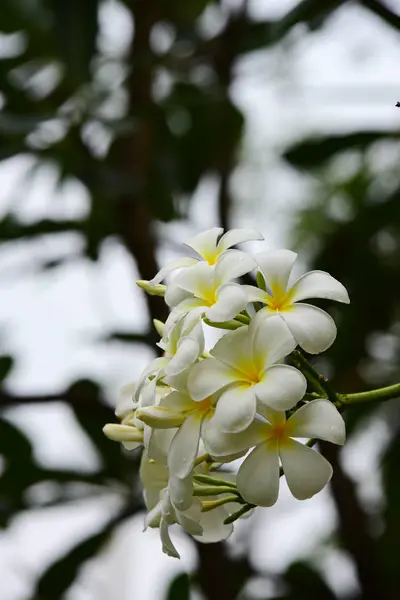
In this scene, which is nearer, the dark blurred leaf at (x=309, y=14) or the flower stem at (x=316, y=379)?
the flower stem at (x=316, y=379)

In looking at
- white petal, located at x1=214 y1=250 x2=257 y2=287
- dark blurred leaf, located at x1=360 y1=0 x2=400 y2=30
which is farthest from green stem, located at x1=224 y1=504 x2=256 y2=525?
dark blurred leaf, located at x1=360 y1=0 x2=400 y2=30

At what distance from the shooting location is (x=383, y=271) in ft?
3.47

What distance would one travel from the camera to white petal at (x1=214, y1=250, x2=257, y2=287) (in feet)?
1.17

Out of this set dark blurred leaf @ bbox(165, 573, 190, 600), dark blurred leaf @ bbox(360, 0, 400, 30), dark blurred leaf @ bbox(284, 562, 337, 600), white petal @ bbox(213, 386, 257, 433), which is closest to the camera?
white petal @ bbox(213, 386, 257, 433)

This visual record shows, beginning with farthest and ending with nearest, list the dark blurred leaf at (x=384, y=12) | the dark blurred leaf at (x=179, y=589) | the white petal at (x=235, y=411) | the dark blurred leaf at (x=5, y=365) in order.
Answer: the dark blurred leaf at (x=5, y=365)
the dark blurred leaf at (x=179, y=589)
the dark blurred leaf at (x=384, y=12)
the white petal at (x=235, y=411)

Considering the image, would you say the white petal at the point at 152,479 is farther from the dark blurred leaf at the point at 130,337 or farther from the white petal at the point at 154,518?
the dark blurred leaf at the point at 130,337

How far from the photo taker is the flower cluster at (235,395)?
315mm

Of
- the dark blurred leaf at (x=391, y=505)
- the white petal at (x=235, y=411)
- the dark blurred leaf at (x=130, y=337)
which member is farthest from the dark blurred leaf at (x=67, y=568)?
the white petal at (x=235, y=411)

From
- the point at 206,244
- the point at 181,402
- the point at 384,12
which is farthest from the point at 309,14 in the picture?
the point at 181,402

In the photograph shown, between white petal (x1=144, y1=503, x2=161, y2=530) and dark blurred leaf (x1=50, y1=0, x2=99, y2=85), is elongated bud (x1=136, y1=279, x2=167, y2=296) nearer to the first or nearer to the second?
white petal (x1=144, y1=503, x2=161, y2=530)

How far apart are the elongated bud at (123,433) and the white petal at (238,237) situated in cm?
10

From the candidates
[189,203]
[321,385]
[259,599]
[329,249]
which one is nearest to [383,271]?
[329,249]

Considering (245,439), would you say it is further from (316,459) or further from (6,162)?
(6,162)

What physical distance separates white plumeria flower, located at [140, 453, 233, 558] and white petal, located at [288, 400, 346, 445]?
50mm
